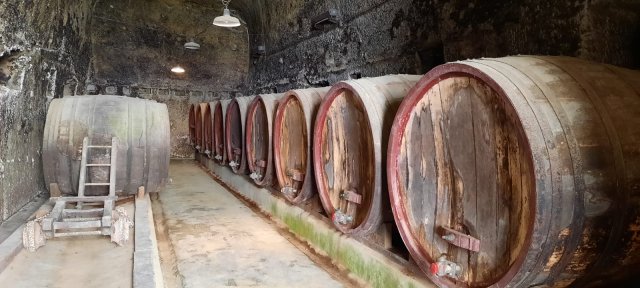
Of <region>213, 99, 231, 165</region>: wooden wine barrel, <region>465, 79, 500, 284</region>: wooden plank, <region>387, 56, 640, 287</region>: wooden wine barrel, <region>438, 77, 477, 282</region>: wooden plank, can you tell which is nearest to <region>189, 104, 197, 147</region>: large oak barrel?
<region>213, 99, 231, 165</region>: wooden wine barrel

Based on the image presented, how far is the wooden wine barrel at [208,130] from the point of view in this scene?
7.72 meters

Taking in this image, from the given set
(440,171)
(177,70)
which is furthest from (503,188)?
(177,70)

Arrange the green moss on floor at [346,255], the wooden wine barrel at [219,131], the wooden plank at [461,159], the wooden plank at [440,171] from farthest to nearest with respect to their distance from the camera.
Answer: the wooden wine barrel at [219,131], the green moss on floor at [346,255], the wooden plank at [440,171], the wooden plank at [461,159]

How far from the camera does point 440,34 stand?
3.83 meters

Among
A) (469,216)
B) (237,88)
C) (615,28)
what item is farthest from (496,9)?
(237,88)

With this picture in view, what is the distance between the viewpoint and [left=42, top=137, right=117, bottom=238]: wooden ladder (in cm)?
294

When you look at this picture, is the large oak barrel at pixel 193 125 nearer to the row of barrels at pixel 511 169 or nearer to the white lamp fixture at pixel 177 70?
the white lamp fixture at pixel 177 70

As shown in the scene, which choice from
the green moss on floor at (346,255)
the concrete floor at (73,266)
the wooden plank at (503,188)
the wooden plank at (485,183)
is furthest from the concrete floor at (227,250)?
the wooden plank at (503,188)

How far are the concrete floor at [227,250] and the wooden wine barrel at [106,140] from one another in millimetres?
630

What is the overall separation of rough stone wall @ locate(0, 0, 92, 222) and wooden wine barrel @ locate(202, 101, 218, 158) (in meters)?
2.68

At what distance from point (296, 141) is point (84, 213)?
1870 mm

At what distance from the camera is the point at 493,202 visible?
1729 mm

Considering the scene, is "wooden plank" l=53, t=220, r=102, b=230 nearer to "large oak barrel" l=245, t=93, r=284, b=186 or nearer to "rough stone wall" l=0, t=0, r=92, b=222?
"rough stone wall" l=0, t=0, r=92, b=222

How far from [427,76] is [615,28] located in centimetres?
153
